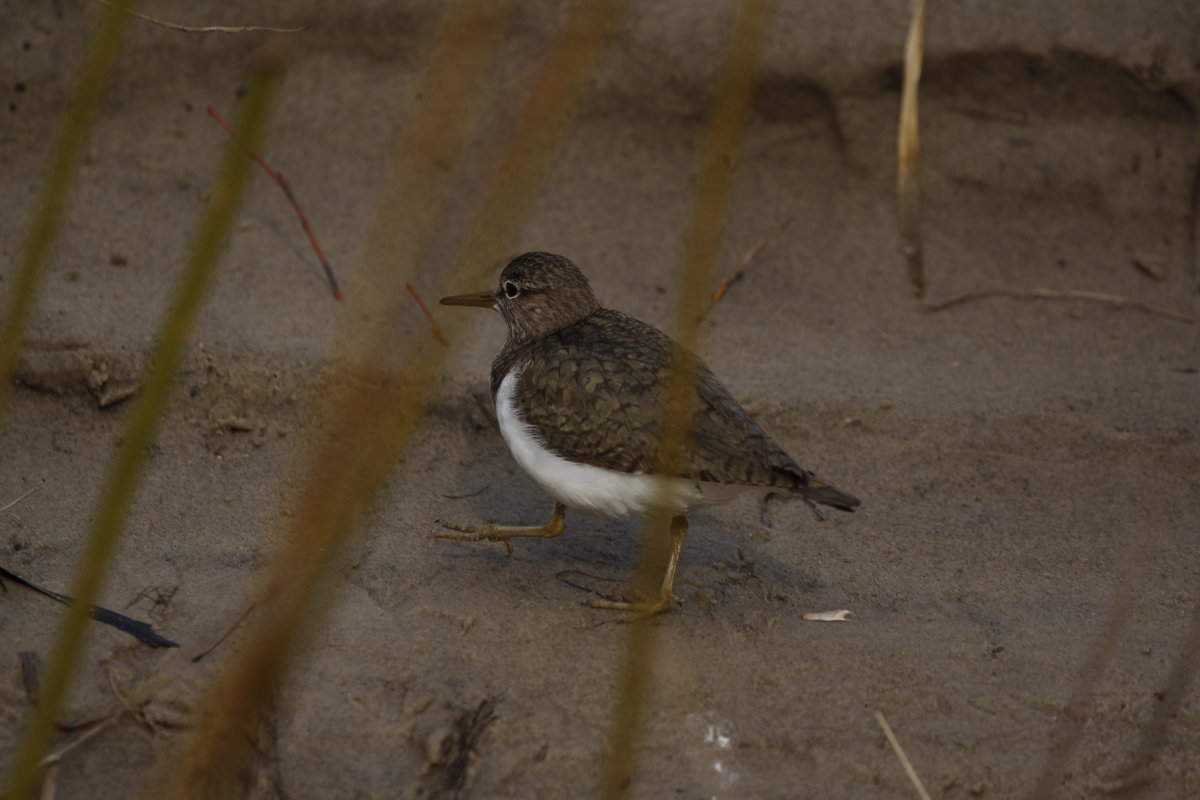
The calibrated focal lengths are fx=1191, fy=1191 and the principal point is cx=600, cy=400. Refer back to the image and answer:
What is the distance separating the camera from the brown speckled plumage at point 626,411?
393 cm

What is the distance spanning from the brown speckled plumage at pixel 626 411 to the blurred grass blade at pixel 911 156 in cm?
250

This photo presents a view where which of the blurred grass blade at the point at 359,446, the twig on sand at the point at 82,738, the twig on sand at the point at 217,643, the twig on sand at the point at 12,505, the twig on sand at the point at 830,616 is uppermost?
the blurred grass blade at the point at 359,446

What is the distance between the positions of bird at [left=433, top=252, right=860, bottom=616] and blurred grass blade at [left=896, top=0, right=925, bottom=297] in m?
2.55

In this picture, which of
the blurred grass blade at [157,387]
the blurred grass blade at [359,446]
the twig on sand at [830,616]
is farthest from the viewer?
the twig on sand at [830,616]

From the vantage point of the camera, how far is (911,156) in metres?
6.38

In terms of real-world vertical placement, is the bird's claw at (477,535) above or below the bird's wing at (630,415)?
below

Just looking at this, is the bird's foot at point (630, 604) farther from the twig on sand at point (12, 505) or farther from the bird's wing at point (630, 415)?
the twig on sand at point (12, 505)

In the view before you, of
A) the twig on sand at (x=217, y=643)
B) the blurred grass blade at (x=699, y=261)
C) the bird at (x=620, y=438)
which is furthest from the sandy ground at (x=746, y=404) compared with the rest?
the blurred grass blade at (x=699, y=261)

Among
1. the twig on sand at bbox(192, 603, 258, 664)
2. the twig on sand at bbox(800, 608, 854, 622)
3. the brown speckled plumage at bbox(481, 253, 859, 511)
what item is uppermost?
the brown speckled plumage at bbox(481, 253, 859, 511)

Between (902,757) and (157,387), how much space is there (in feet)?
8.69

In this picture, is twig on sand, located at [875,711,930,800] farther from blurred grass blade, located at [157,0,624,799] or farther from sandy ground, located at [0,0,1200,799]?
blurred grass blade, located at [157,0,624,799]

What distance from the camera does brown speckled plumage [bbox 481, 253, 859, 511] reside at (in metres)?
3.93

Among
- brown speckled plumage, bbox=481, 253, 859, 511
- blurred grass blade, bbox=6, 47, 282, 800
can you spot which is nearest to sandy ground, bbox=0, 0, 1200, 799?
brown speckled plumage, bbox=481, 253, 859, 511

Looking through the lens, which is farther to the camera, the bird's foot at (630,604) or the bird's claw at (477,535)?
the bird's claw at (477,535)
